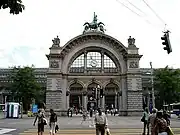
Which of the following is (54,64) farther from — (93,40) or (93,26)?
(93,26)

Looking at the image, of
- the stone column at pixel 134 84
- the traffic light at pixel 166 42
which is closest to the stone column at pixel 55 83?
the stone column at pixel 134 84

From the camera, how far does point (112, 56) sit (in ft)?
213

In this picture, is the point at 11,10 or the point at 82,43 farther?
the point at 82,43

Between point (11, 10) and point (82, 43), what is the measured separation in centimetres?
5581

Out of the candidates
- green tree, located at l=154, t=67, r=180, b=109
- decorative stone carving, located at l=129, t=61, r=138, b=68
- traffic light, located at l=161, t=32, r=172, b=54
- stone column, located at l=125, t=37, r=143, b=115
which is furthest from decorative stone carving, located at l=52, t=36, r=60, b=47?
traffic light, located at l=161, t=32, r=172, b=54

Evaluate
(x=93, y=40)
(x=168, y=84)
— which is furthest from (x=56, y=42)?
(x=168, y=84)

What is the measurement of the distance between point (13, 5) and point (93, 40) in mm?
56421

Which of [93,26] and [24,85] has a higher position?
[93,26]

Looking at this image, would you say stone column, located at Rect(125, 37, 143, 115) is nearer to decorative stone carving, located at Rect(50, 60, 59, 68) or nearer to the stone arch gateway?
the stone arch gateway

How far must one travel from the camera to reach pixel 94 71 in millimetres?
65625

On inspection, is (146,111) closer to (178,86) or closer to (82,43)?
(82,43)

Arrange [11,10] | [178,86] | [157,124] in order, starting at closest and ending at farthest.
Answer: [11,10] → [157,124] → [178,86]

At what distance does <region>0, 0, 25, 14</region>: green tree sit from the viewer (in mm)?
9383

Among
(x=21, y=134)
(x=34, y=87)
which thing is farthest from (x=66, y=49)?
(x=21, y=134)
